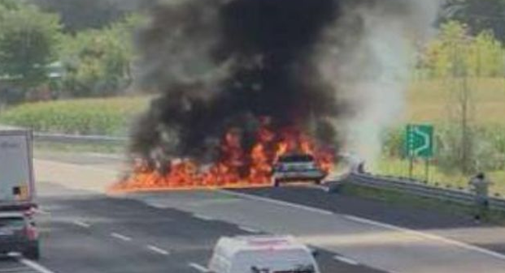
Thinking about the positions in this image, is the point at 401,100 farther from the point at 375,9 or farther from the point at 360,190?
the point at 360,190

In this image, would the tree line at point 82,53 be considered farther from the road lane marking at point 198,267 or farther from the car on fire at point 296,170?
the road lane marking at point 198,267

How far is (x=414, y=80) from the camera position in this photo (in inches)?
5037

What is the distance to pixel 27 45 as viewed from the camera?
486 ft

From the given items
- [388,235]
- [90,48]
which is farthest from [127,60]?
[388,235]

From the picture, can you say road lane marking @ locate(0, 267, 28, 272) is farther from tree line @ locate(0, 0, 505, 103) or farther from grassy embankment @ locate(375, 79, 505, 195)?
tree line @ locate(0, 0, 505, 103)

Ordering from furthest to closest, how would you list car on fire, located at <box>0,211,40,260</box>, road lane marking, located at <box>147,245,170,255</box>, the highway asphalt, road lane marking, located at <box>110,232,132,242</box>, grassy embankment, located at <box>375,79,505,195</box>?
1. grassy embankment, located at <box>375,79,505,195</box>
2. road lane marking, located at <box>110,232,132,242</box>
3. road lane marking, located at <box>147,245,170,255</box>
4. car on fire, located at <box>0,211,40,260</box>
5. the highway asphalt

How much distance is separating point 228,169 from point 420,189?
14527 mm

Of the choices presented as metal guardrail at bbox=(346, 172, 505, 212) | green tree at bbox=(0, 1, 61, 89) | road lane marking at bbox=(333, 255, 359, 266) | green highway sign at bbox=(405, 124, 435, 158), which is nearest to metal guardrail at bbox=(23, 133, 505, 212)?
metal guardrail at bbox=(346, 172, 505, 212)

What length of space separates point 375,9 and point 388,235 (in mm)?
27451

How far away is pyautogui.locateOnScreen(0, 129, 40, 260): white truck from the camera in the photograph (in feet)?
142

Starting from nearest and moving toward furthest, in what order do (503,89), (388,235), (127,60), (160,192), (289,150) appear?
(388,235)
(160,192)
(289,150)
(503,89)
(127,60)

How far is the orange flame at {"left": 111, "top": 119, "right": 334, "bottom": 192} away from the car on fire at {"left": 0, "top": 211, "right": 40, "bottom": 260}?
26226mm

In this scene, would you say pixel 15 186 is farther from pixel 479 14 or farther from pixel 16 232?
pixel 479 14

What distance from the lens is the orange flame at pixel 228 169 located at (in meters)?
71.6
